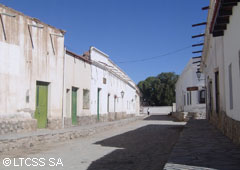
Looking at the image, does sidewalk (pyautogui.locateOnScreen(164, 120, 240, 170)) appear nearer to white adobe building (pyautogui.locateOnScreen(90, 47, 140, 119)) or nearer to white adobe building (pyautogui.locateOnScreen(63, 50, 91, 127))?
white adobe building (pyautogui.locateOnScreen(63, 50, 91, 127))

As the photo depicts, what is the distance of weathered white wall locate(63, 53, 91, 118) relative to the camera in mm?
15188

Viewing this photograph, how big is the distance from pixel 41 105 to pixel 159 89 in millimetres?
53423

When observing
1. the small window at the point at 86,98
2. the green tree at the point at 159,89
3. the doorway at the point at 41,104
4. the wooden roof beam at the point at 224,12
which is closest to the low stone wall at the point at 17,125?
the doorway at the point at 41,104

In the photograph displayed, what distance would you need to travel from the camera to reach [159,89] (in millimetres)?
65062

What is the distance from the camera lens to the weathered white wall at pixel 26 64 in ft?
35.7

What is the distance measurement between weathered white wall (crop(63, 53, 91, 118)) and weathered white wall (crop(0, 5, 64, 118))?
2.49 ft

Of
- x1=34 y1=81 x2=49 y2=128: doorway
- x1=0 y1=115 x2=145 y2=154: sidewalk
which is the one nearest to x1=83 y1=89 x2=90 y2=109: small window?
x1=0 y1=115 x2=145 y2=154: sidewalk

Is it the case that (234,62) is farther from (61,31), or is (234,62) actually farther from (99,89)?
(99,89)

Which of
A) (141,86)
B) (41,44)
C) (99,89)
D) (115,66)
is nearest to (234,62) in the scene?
(41,44)

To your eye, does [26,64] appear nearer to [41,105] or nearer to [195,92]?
[41,105]

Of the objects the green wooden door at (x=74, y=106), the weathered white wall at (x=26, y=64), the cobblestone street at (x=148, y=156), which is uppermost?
the weathered white wall at (x=26, y=64)

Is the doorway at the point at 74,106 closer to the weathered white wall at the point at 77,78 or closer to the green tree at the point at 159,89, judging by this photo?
the weathered white wall at the point at 77,78

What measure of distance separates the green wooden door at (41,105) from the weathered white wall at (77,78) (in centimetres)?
141

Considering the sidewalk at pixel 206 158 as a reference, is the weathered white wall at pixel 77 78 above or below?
above
